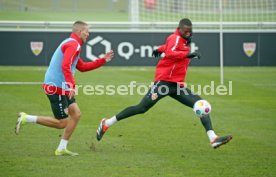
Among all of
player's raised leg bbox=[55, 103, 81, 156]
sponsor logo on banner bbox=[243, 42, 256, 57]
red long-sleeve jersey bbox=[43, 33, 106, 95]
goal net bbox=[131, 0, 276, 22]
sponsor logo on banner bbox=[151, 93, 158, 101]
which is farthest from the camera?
goal net bbox=[131, 0, 276, 22]

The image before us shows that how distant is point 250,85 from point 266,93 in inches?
75.8

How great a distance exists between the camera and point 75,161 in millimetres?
10195

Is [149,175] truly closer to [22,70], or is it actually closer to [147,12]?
[22,70]

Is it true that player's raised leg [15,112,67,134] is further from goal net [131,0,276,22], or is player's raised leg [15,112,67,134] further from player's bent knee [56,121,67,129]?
goal net [131,0,276,22]

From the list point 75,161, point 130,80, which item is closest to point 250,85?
point 130,80

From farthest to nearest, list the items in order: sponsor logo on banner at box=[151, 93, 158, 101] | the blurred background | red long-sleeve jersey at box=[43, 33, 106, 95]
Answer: sponsor logo on banner at box=[151, 93, 158, 101] → red long-sleeve jersey at box=[43, 33, 106, 95] → the blurred background

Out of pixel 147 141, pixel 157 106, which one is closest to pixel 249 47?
pixel 157 106

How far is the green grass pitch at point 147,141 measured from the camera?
9664 mm

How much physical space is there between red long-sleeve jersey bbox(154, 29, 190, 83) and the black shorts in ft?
5.65

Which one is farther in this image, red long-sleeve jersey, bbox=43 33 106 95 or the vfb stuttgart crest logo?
the vfb stuttgart crest logo

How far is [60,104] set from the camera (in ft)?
35.2

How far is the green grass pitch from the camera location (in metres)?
9.66

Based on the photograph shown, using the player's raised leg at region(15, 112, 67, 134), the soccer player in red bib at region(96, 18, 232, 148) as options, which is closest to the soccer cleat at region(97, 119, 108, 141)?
the soccer player in red bib at region(96, 18, 232, 148)

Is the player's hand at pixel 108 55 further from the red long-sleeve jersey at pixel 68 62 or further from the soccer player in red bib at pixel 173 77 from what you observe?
the soccer player in red bib at pixel 173 77
